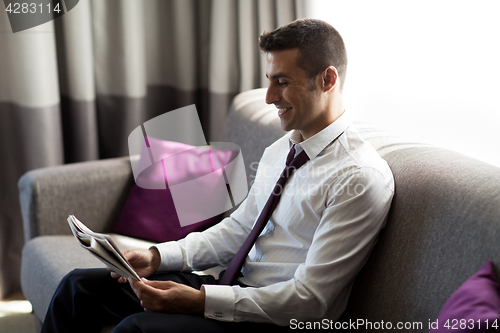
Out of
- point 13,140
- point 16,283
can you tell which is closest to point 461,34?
point 13,140

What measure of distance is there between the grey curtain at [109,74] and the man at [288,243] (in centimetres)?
110

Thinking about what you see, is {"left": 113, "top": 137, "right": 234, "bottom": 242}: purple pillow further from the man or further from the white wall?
the white wall

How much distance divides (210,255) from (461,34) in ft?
3.49

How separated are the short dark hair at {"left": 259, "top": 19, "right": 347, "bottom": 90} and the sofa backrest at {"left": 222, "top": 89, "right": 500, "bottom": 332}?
318mm

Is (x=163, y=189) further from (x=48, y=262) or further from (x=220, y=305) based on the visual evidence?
(x=220, y=305)

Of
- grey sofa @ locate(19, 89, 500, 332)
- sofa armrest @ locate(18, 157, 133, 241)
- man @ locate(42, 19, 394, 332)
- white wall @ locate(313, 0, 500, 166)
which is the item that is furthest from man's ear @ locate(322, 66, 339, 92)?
sofa armrest @ locate(18, 157, 133, 241)

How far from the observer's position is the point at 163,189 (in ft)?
6.56

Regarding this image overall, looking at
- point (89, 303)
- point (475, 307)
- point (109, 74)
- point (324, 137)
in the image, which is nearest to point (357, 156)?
point (324, 137)

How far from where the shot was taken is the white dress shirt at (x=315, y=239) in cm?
118

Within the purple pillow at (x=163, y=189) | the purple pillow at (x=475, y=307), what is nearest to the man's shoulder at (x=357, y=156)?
the purple pillow at (x=475, y=307)

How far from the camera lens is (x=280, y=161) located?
4.93 feet

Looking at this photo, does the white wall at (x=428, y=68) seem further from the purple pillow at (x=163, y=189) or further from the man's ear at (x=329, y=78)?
the purple pillow at (x=163, y=189)

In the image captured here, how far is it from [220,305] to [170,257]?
305 mm

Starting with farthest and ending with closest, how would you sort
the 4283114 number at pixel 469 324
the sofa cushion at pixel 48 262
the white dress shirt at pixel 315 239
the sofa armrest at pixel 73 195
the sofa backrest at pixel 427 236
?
the sofa armrest at pixel 73 195 < the sofa cushion at pixel 48 262 < the white dress shirt at pixel 315 239 < the sofa backrest at pixel 427 236 < the 4283114 number at pixel 469 324
